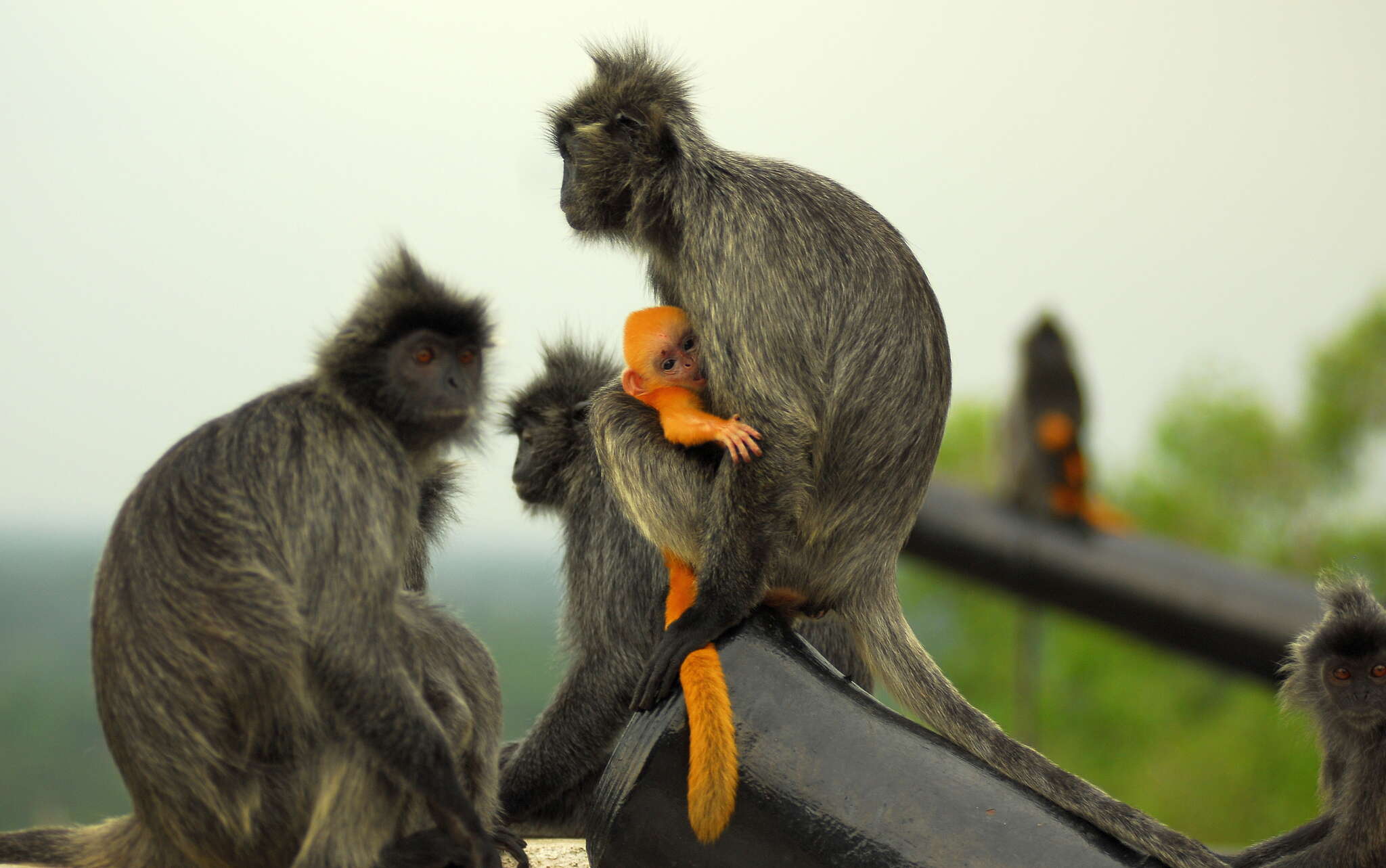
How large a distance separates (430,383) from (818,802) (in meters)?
1.28

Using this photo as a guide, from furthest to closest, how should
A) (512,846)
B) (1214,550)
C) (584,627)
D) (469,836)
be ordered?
(1214,550), (584,627), (512,846), (469,836)

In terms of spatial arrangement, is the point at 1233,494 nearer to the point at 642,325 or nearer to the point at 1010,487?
the point at 1010,487

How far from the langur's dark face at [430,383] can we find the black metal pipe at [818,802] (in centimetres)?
84

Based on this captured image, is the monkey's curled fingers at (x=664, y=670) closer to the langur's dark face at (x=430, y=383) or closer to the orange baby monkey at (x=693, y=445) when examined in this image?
the orange baby monkey at (x=693, y=445)

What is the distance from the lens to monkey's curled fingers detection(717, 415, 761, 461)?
2.76 meters

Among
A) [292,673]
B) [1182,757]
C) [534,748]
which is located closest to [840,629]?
[534,748]

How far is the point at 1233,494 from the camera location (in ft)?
110

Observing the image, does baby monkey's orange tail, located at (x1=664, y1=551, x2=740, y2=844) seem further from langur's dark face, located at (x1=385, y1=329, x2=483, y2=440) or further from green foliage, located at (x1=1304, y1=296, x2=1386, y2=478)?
green foliage, located at (x1=1304, y1=296, x2=1386, y2=478)

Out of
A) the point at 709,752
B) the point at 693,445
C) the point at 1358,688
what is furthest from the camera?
the point at 1358,688

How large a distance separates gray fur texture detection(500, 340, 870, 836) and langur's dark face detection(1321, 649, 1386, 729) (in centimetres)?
137

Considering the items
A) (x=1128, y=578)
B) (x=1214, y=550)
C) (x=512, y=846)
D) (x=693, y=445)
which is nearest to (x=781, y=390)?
(x=693, y=445)

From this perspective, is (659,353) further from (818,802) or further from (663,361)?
(818,802)

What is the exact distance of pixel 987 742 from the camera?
286 cm

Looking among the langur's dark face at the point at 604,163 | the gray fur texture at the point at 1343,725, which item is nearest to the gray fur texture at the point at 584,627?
the langur's dark face at the point at 604,163
